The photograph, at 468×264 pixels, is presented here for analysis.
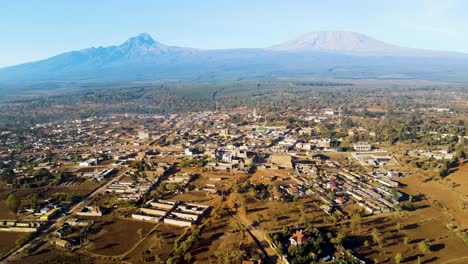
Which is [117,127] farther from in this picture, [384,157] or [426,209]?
[426,209]

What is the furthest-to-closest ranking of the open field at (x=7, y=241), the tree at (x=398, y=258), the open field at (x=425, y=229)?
the open field at (x=7, y=241), the open field at (x=425, y=229), the tree at (x=398, y=258)

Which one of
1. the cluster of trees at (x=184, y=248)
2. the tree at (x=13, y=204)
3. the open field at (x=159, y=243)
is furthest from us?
the tree at (x=13, y=204)

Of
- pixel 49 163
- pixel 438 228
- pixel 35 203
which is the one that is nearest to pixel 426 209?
pixel 438 228

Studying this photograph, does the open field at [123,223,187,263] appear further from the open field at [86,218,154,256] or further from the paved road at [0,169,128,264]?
the paved road at [0,169,128,264]

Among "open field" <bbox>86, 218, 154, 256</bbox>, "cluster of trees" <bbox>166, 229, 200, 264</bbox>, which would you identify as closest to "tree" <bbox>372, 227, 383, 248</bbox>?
"cluster of trees" <bbox>166, 229, 200, 264</bbox>

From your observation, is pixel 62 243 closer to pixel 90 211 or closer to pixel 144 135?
pixel 90 211

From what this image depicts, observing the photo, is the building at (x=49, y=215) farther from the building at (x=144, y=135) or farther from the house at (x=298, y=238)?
the building at (x=144, y=135)

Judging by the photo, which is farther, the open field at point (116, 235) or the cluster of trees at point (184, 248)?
the open field at point (116, 235)

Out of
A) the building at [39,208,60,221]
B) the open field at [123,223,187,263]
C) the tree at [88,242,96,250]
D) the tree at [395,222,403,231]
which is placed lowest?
the tree at [395,222,403,231]

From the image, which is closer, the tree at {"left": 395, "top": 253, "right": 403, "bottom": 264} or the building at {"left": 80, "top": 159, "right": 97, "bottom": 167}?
the tree at {"left": 395, "top": 253, "right": 403, "bottom": 264}

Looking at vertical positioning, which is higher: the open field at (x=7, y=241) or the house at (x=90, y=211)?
the house at (x=90, y=211)

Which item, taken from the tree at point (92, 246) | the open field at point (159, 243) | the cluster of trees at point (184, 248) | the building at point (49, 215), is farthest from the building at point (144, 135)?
the cluster of trees at point (184, 248)
